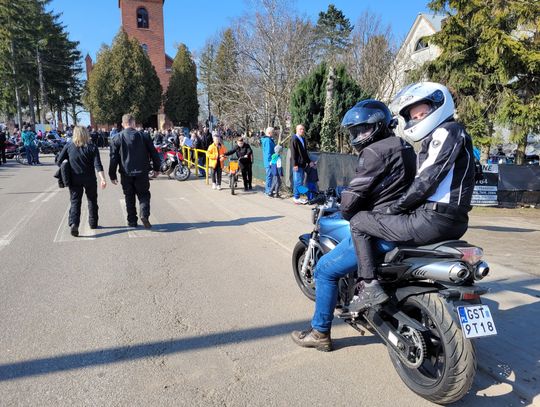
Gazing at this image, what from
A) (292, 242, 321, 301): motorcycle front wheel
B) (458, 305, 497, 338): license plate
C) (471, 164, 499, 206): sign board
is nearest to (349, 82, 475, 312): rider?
(458, 305, 497, 338): license plate

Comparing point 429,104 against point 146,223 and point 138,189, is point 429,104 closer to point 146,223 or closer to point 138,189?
point 138,189

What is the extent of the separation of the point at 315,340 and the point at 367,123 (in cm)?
181

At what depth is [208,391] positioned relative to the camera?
9.73 feet

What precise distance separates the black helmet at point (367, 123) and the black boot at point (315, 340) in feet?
5.17

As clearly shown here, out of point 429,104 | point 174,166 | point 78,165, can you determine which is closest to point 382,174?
point 429,104

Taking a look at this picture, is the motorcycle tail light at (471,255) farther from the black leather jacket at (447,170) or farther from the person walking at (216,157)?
the person walking at (216,157)

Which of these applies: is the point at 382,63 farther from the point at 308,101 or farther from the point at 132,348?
the point at 132,348

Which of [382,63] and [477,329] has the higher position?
[382,63]

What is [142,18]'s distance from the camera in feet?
176

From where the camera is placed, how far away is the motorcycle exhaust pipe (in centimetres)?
261

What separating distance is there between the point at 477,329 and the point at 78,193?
675cm

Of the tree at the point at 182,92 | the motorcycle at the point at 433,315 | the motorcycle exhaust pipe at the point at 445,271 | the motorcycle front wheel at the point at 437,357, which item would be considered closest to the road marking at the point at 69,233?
the motorcycle at the point at 433,315

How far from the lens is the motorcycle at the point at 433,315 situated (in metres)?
2.60

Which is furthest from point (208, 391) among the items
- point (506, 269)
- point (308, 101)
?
point (308, 101)
